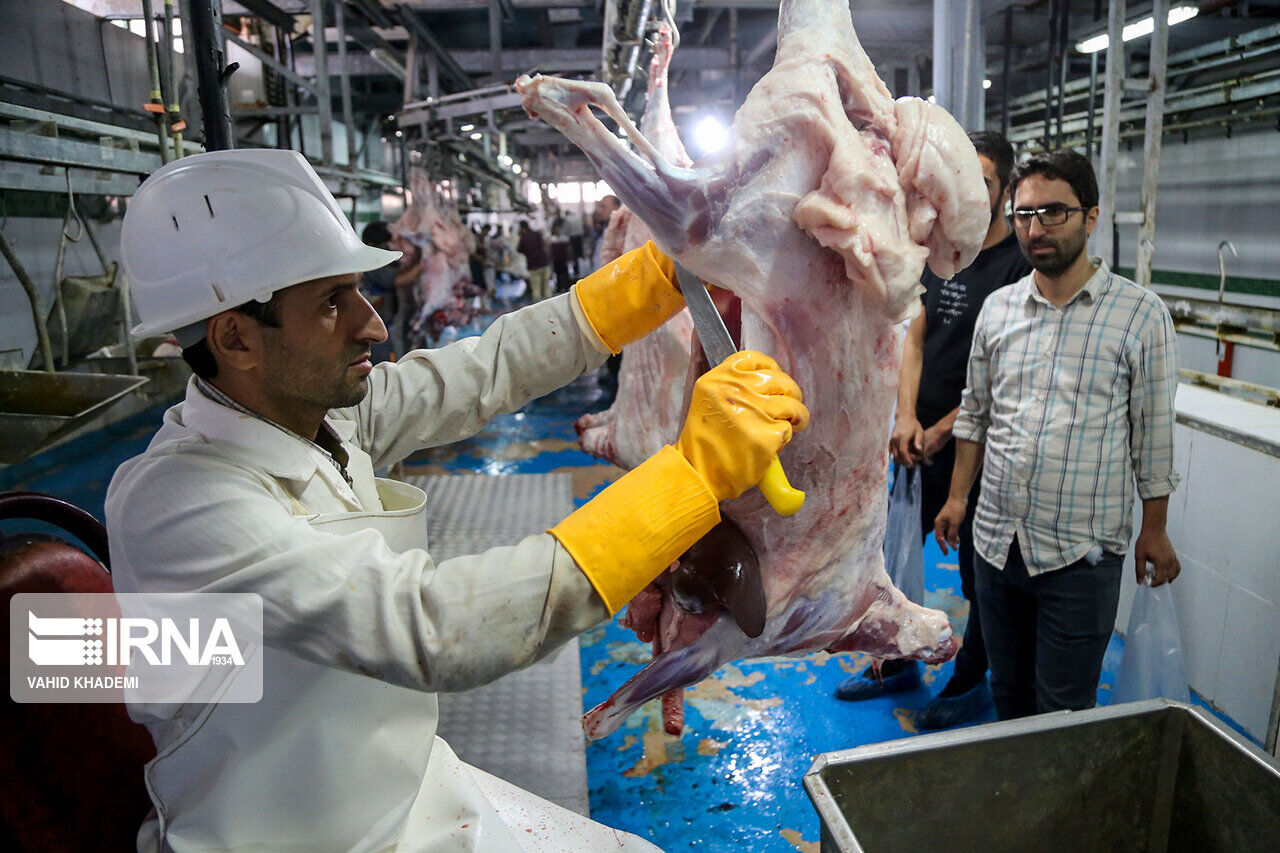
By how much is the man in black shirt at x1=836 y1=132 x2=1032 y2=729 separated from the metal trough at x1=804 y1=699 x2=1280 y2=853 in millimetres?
1252

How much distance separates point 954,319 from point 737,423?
240cm

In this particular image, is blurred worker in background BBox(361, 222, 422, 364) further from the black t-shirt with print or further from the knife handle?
the knife handle

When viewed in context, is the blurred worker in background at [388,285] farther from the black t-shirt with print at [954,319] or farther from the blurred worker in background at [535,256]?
the blurred worker in background at [535,256]

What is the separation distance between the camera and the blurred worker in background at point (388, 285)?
20.0 feet

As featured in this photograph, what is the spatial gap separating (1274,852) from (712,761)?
5.95 feet

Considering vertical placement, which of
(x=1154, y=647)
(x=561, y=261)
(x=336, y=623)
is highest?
(x=561, y=261)

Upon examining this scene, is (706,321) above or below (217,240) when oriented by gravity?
below

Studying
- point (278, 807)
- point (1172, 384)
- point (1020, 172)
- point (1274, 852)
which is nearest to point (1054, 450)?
point (1172, 384)

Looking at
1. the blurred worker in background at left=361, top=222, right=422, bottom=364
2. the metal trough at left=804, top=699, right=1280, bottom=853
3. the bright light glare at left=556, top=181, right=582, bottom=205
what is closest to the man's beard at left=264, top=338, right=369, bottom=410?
the metal trough at left=804, top=699, right=1280, bottom=853

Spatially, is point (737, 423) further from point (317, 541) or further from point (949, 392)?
point (949, 392)

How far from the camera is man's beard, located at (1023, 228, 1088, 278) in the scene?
2441 mm

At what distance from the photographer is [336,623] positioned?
1116 millimetres

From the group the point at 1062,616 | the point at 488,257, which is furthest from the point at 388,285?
the point at 488,257

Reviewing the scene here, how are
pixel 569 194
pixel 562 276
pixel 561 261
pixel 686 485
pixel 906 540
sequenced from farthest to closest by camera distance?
1. pixel 569 194
2. pixel 562 276
3. pixel 561 261
4. pixel 906 540
5. pixel 686 485
